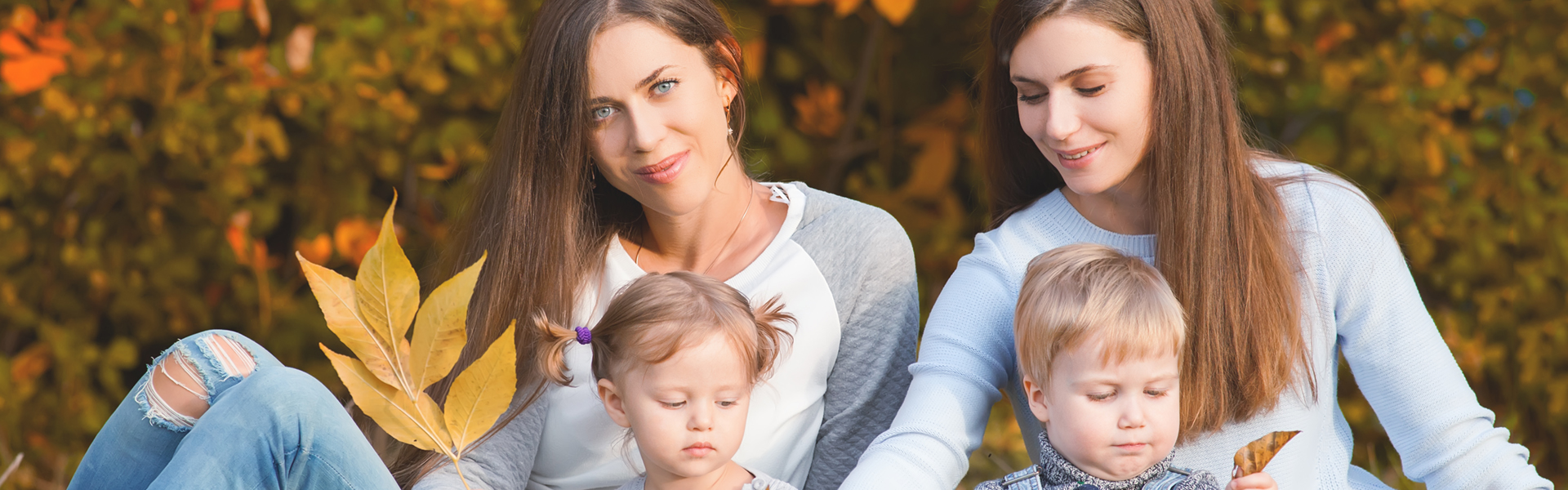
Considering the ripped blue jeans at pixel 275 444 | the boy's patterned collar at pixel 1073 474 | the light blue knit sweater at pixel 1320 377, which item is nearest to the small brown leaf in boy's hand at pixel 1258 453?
the boy's patterned collar at pixel 1073 474

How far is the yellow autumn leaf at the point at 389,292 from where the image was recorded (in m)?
1.43

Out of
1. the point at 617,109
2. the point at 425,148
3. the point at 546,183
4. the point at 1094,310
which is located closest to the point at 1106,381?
the point at 1094,310

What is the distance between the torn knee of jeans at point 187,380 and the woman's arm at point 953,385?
0.96 meters

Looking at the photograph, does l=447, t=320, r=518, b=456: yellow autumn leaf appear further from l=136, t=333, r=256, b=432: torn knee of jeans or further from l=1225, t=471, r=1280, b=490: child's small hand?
l=1225, t=471, r=1280, b=490: child's small hand

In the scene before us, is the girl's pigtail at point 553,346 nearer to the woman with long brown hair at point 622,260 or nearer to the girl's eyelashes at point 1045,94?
the woman with long brown hair at point 622,260

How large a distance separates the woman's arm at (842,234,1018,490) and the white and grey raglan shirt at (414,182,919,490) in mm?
146

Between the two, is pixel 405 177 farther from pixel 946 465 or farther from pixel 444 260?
pixel 946 465

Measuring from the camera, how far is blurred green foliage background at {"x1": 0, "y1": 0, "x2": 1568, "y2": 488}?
3082 millimetres

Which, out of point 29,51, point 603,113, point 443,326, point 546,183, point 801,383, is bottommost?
point 801,383

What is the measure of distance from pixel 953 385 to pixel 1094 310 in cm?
32

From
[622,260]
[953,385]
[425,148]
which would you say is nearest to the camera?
[953,385]

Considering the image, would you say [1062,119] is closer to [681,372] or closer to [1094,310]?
[1094,310]

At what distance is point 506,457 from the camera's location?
2.18 m

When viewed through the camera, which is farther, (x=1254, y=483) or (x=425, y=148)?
(x=425, y=148)
